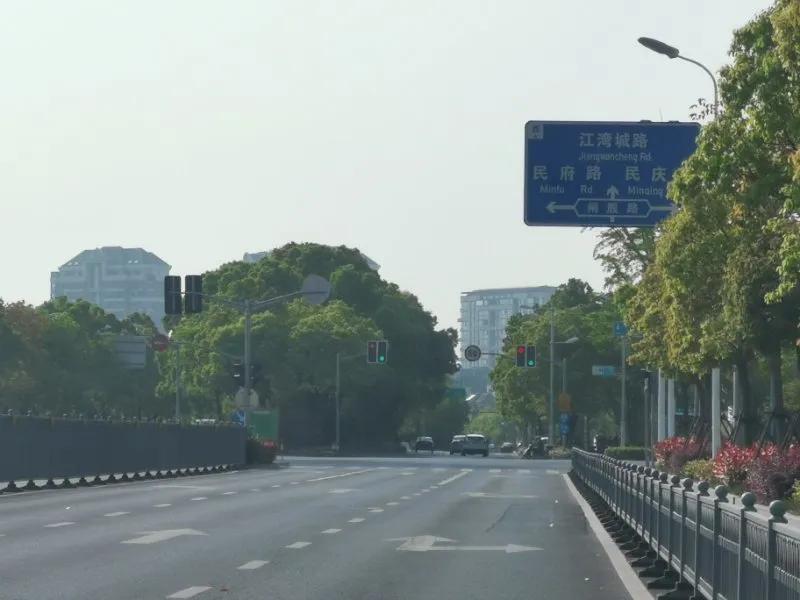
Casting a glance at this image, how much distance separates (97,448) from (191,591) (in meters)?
27.9

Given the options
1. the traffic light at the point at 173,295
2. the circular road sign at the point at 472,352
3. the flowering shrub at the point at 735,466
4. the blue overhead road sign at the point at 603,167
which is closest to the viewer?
the flowering shrub at the point at 735,466

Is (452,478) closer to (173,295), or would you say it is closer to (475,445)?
(173,295)

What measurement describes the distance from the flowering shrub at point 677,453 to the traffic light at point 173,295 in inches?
579

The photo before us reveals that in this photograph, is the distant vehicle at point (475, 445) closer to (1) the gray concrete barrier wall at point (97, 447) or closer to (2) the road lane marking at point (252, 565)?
(1) the gray concrete barrier wall at point (97, 447)

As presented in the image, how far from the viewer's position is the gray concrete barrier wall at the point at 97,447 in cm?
3628

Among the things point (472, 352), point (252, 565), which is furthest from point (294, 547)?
point (472, 352)

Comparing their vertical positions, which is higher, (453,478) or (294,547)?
(294,547)

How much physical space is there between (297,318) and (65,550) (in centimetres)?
8907

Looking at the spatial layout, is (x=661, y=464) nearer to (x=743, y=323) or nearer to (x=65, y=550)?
(x=743, y=323)

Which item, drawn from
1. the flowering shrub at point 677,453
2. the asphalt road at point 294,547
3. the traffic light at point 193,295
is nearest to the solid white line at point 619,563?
the asphalt road at point 294,547

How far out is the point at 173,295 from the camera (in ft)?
172

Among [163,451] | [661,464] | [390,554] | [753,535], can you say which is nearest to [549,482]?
[661,464]

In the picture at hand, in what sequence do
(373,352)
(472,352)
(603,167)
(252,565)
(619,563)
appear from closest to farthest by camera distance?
(252,565) < (619,563) < (603,167) < (373,352) < (472,352)

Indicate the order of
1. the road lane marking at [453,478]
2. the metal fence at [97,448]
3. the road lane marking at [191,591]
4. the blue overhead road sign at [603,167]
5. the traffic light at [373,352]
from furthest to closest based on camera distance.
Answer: the traffic light at [373,352] → the road lane marking at [453,478] → the metal fence at [97,448] → the blue overhead road sign at [603,167] → the road lane marking at [191,591]
